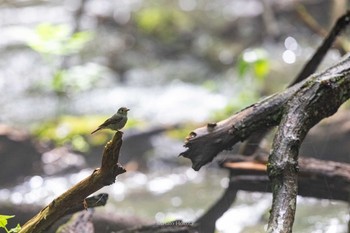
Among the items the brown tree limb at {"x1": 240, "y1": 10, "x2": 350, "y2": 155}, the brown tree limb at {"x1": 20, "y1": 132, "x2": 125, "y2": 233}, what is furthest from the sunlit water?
the brown tree limb at {"x1": 20, "y1": 132, "x2": 125, "y2": 233}

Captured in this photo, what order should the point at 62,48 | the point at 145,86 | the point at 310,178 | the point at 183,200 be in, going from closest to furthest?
the point at 310,178, the point at 183,200, the point at 62,48, the point at 145,86

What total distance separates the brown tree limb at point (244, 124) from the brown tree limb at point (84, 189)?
42 cm

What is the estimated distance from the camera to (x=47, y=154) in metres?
5.28

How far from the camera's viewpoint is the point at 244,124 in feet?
6.97

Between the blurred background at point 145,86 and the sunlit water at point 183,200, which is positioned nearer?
the sunlit water at point 183,200

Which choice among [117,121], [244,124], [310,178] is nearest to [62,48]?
[310,178]

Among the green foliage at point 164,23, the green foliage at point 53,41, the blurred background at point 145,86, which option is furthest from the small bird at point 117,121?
the green foliage at point 164,23

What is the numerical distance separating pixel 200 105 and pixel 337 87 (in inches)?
180

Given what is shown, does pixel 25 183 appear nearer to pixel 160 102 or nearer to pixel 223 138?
pixel 160 102

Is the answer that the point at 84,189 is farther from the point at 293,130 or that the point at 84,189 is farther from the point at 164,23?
the point at 164,23

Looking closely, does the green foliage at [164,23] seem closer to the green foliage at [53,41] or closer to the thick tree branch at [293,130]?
the green foliage at [53,41]

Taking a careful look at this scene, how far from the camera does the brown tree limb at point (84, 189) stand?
1697 mm

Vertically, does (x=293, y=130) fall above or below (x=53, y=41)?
below

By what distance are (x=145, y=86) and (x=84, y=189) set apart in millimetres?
6020
